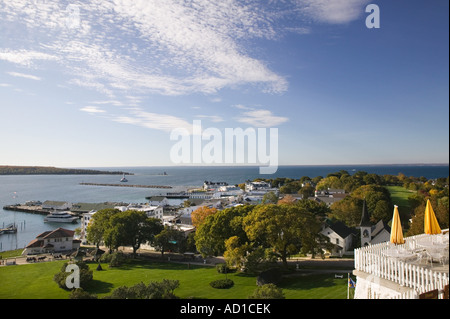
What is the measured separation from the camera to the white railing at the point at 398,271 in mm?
4891

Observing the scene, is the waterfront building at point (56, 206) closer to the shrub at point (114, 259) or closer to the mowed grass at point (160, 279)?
the mowed grass at point (160, 279)

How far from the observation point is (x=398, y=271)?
17.9 ft

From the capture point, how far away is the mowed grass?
522 inches

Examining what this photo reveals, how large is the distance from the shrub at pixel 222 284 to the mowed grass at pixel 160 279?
0.25 m

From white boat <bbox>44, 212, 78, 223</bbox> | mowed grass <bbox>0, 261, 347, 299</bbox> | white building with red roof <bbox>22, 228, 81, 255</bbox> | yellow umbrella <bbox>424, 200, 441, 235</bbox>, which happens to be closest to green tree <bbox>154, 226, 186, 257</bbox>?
mowed grass <bbox>0, 261, 347, 299</bbox>

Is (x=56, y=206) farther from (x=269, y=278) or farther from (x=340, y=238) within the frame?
(x=269, y=278)

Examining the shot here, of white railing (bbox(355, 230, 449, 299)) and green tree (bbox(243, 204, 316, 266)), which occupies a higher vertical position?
white railing (bbox(355, 230, 449, 299))

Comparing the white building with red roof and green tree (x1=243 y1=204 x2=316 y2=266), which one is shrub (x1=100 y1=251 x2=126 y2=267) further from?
the white building with red roof

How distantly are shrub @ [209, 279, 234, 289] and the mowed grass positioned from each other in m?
0.25

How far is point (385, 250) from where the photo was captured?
20.3 ft

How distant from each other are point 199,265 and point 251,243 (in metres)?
4.02

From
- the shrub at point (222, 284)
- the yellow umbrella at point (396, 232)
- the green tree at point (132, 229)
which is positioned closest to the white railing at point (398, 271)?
the yellow umbrella at point (396, 232)
